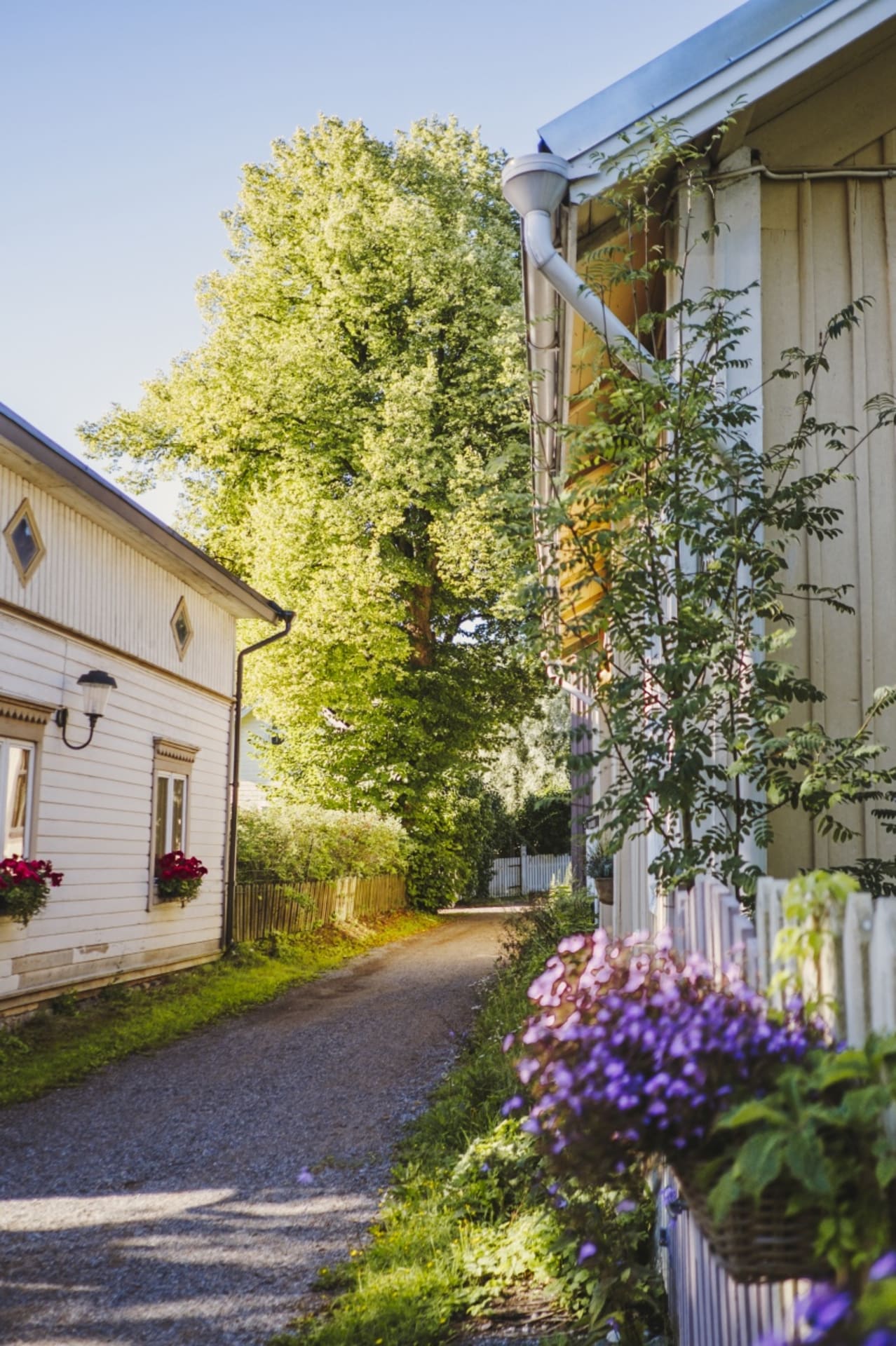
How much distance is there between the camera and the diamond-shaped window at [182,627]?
13758mm

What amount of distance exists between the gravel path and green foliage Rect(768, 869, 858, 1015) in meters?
2.76

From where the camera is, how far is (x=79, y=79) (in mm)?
9383

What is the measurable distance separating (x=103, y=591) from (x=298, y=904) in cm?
724

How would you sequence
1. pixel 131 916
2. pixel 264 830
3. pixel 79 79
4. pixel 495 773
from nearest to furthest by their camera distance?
pixel 79 79 < pixel 131 916 < pixel 264 830 < pixel 495 773

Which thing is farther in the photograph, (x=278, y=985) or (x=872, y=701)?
(x=278, y=985)

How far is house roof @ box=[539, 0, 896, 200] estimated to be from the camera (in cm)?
429

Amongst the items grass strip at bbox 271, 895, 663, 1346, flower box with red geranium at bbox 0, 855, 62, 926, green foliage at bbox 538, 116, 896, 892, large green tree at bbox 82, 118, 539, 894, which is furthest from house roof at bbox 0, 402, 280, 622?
grass strip at bbox 271, 895, 663, 1346

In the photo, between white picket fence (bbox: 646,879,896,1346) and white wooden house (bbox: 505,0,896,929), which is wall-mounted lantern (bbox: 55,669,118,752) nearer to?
white wooden house (bbox: 505,0,896,929)

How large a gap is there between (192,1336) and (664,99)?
16.0 feet

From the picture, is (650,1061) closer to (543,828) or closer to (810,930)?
(810,930)

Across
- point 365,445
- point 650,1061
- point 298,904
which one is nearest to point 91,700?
point 298,904

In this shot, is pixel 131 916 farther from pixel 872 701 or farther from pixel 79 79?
pixel 872 701

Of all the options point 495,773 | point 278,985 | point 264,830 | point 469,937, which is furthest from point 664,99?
point 495,773

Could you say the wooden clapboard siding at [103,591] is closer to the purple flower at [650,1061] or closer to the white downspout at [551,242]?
the white downspout at [551,242]
